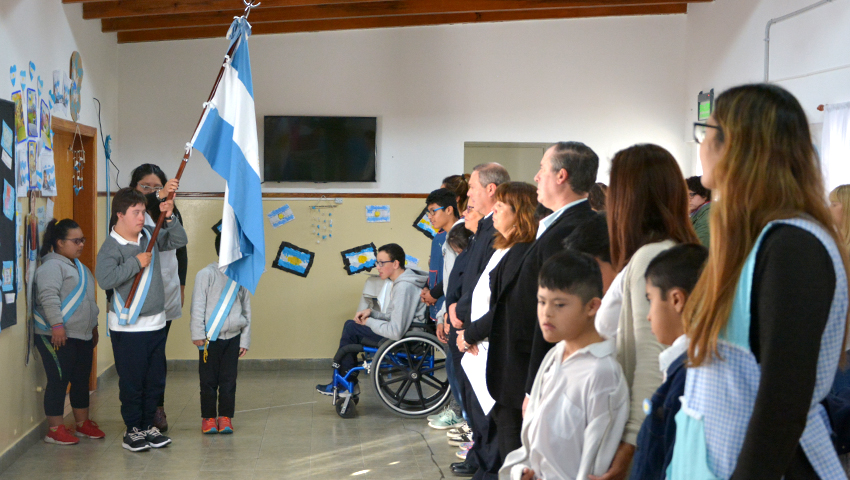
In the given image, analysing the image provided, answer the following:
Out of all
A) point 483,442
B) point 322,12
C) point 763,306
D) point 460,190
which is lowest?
point 483,442

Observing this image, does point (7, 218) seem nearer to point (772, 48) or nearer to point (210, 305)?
point (210, 305)

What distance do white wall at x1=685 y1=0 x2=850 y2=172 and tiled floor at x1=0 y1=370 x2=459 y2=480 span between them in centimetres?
329

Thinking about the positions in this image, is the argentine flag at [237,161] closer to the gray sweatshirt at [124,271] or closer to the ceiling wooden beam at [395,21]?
the gray sweatshirt at [124,271]

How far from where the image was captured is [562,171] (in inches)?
100

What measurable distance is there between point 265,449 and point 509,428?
1894mm

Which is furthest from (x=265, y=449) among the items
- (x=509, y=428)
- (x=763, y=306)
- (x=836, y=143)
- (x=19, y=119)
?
(x=836, y=143)

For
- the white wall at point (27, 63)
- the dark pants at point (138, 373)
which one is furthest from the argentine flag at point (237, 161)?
the white wall at point (27, 63)

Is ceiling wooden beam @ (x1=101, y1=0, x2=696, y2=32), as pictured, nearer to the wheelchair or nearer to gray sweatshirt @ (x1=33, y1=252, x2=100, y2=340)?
gray sweatshirt @ (x1=33, y1=252, x2=100, y2=340)

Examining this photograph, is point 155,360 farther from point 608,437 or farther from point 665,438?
point 665,438

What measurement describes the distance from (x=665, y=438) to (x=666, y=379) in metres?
0.12

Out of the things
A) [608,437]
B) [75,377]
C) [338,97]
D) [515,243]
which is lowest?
[75,377]

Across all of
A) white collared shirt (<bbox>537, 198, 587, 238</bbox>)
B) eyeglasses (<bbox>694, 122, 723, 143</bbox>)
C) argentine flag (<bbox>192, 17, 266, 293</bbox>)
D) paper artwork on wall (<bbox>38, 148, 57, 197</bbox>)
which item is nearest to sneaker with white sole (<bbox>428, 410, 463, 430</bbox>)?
argentine flag (<bbox>192, 17, 266, 293</bbox>)

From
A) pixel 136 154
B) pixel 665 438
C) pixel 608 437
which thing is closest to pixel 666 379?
pixel 665 438

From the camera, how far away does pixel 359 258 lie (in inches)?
252
